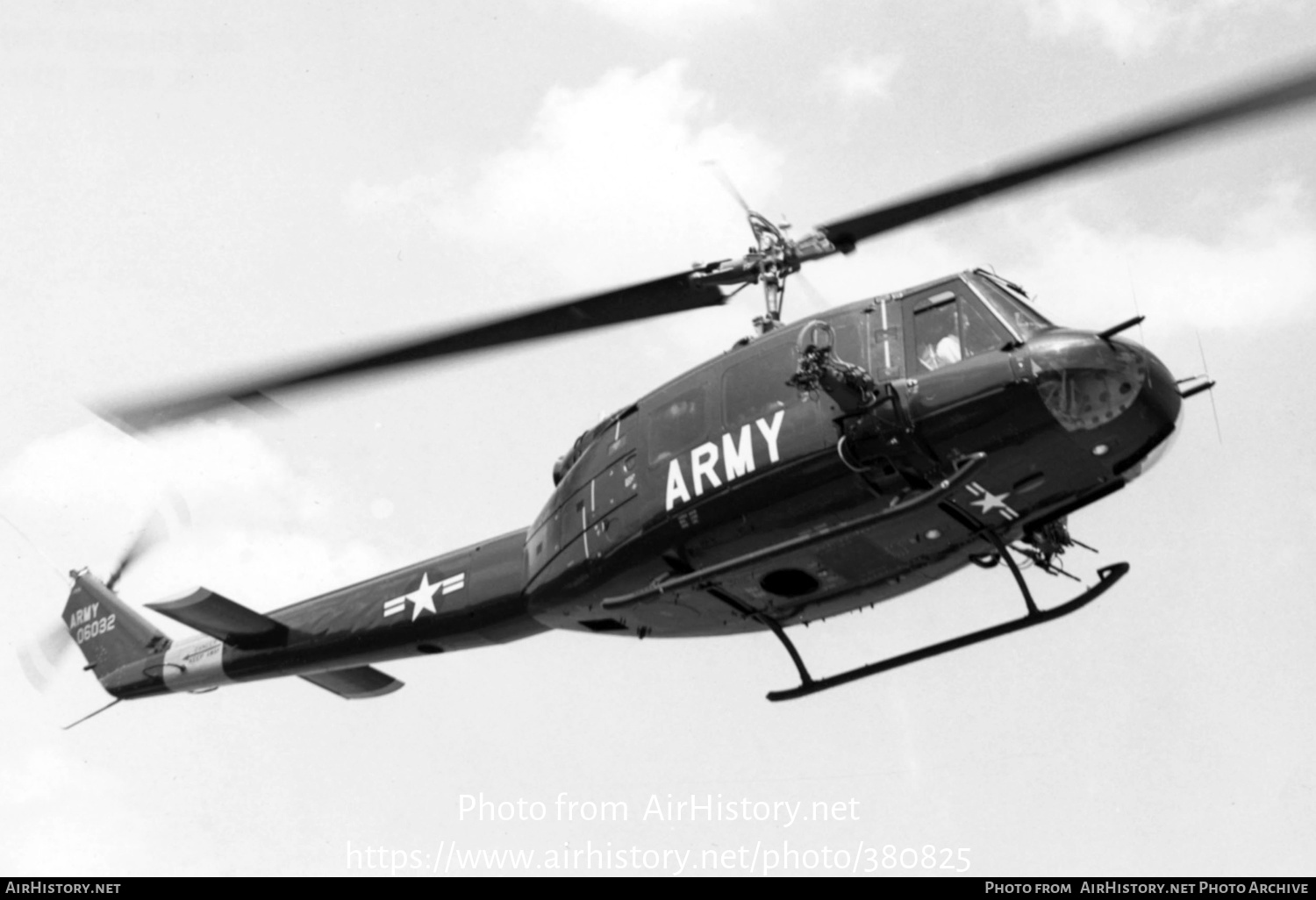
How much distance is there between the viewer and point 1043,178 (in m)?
11.5

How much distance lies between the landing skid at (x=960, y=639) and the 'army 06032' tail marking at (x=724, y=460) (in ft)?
5.48

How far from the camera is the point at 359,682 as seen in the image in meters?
19.6

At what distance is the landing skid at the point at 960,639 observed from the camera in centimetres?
1271

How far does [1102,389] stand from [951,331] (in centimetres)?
132

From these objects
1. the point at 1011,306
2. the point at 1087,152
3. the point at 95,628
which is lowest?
the point at 1011,306

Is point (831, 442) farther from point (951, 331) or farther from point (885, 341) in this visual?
point (951, 331)

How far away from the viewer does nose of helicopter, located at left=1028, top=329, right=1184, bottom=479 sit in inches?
475

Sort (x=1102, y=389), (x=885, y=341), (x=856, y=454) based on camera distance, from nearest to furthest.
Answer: (x=1102, y=389) → (x=856, y=454) → (x=885, y=341)

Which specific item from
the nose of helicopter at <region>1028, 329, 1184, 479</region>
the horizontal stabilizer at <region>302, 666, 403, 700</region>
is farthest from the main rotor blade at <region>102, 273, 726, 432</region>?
the horizontal stabilizer at <region>302, 666, 403, 700</region>

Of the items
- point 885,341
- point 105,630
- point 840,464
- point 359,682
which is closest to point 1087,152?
point 885,341

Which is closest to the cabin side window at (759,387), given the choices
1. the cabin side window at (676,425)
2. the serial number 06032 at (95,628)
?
the cabin side window at (676,425)

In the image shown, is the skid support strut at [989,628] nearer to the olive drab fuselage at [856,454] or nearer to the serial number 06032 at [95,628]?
the olive drab fuselage at [856,454]

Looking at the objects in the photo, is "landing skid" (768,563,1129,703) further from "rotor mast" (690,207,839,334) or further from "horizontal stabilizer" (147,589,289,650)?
"horizontal stabilizer" (147,589,289,650)
